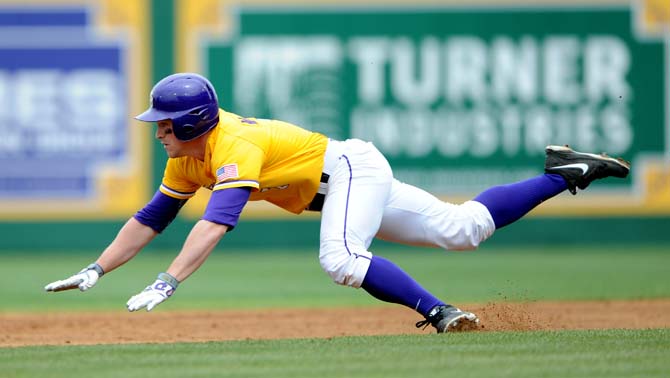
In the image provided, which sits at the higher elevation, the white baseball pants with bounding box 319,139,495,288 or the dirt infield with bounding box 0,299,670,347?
the white baseball pants with bounding box 319,139,495,288

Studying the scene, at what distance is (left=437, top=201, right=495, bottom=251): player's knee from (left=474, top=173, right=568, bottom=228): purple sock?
0.25ft

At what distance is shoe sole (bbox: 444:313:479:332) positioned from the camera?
216 inches

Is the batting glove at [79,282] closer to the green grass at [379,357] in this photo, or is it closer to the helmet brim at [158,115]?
the green grass at [379,357]

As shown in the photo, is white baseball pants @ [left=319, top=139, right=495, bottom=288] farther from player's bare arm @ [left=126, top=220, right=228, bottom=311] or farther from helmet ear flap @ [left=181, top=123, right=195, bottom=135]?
helmet ear flap @ [left=181, top=123, right=195, bottom=135]

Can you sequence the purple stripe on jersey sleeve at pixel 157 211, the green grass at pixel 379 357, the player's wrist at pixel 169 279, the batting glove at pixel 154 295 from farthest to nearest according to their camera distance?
the purple stripe on jersey sleeve at pixel 157 211 < the player's wrist at pixel 169 279 < the batting glove at pixel 154 295 < the green grass at pixel 379 357

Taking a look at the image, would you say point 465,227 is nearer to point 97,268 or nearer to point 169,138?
point 169,138

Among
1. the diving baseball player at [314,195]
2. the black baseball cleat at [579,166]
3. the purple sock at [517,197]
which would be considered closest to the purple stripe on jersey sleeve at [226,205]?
the diving baseball player at [314,195]

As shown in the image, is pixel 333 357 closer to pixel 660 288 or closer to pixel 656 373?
pixel 656 373

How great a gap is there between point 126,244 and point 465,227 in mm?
1700

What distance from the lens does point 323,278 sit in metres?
10.8

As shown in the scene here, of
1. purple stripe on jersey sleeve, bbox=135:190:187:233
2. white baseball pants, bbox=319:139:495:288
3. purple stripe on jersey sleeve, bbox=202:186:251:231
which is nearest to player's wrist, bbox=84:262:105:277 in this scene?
purple stripe on jersey sleeve, bbox=135:190:187:233

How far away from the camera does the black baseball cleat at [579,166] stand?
19.8 ft

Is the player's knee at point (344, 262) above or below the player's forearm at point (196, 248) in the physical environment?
below

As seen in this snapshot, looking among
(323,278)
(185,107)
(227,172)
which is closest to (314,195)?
(227,172)
